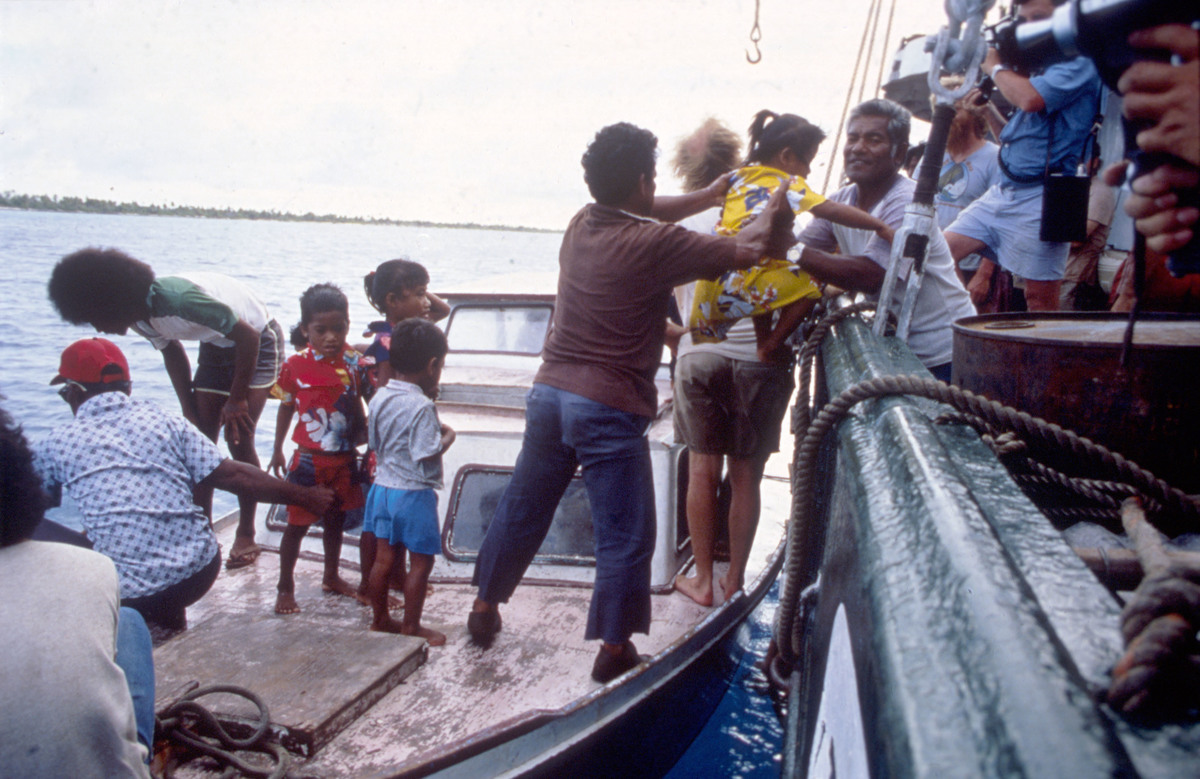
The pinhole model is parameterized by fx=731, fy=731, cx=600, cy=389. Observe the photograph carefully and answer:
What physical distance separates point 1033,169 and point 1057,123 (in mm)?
214

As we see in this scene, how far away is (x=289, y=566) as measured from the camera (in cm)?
309

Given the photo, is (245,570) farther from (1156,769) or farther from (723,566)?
(1156,769)

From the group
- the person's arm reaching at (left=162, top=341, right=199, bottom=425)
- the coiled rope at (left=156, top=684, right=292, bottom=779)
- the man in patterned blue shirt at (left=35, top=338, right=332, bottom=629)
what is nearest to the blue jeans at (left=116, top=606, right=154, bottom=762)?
the coiled rope at (left=156, top=684, right=292, bottom=779)

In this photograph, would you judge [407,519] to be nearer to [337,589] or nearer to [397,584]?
[397,584]

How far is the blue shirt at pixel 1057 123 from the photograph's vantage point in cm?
307

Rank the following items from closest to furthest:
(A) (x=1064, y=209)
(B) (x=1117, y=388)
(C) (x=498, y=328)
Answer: (B) (x=1117, y=388) < (A) (x=1064, y=209) < (C) (x=498, y=328)

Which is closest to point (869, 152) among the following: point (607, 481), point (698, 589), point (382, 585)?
point (607, 481)

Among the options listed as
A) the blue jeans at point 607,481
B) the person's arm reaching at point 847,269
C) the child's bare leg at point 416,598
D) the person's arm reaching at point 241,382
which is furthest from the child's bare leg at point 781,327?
the person's arm reaching at point 241,382

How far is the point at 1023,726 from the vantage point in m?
0.51

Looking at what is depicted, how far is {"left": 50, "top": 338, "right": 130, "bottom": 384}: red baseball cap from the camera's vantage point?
225 cm

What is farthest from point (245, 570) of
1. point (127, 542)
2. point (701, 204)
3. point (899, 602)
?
point (899, 602)

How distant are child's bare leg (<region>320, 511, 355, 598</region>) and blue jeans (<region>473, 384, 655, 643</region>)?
112 centimetres

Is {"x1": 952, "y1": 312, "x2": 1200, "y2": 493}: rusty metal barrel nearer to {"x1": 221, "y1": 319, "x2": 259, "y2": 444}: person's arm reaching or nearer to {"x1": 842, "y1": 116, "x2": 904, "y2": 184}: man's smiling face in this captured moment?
{"x1": 842, "y1": 116, "x2": 904, "y2": 184}: man's smiling face

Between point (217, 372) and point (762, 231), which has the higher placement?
point (762, 231)
